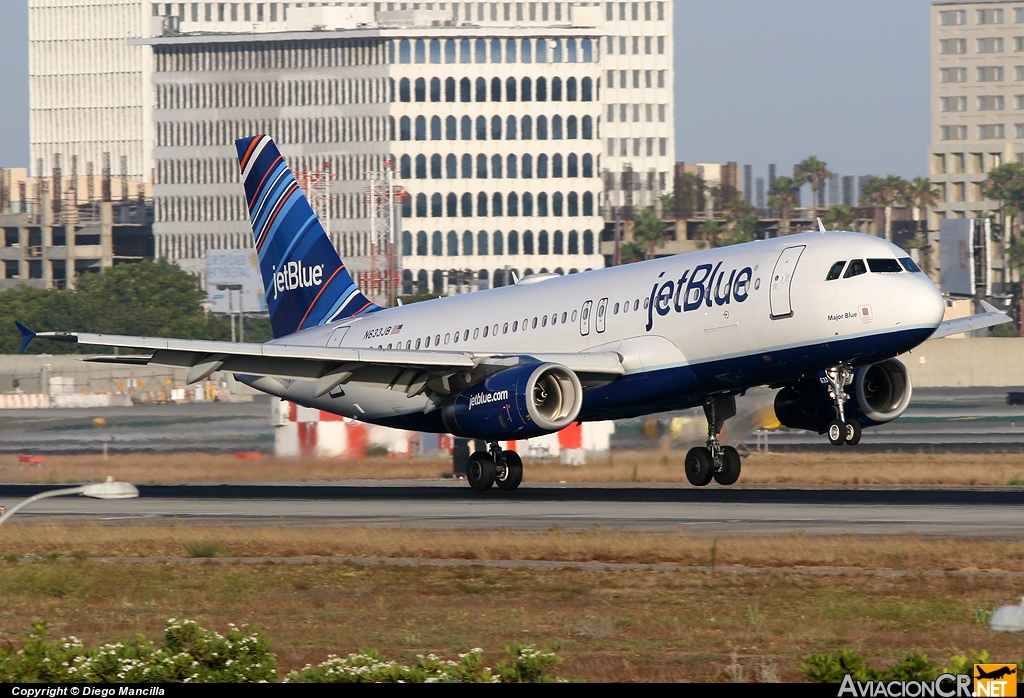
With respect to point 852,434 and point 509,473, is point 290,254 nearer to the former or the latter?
point 509,473

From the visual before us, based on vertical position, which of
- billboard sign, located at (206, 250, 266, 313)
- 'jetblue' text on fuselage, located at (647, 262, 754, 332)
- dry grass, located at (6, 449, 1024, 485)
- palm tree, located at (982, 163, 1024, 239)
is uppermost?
palm tree, located at (982, 163, 1024, 239)

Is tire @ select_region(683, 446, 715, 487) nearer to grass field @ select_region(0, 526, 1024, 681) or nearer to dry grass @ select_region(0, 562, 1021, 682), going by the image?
grass field @ select_region(0, 526, 1024, 681)

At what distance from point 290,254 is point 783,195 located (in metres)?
147

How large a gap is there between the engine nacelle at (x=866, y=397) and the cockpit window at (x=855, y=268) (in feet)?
14.5

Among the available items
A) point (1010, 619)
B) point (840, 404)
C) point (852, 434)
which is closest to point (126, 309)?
point (840, 404)

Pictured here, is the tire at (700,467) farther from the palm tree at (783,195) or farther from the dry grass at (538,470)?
the palm tree at (783,195)

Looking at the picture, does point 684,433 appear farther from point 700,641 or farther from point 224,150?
point 224,150

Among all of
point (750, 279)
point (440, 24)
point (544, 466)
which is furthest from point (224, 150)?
point (750, 279)

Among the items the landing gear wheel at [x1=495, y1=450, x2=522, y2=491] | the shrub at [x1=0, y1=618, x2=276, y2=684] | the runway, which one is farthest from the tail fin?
the shrub at [x1=0, y1=618, x2=276, y2=684]

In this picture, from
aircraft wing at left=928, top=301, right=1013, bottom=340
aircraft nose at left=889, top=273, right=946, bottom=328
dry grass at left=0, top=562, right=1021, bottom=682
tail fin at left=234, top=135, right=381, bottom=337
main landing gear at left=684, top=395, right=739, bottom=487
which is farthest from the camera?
tail fin at left=234, top=135, right=381, bottom=337

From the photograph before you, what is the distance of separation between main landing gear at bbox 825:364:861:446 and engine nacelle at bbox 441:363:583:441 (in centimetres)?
556

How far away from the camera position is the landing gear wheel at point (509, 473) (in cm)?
3741

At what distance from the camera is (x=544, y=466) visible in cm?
4512

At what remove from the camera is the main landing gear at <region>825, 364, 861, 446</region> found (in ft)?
107
